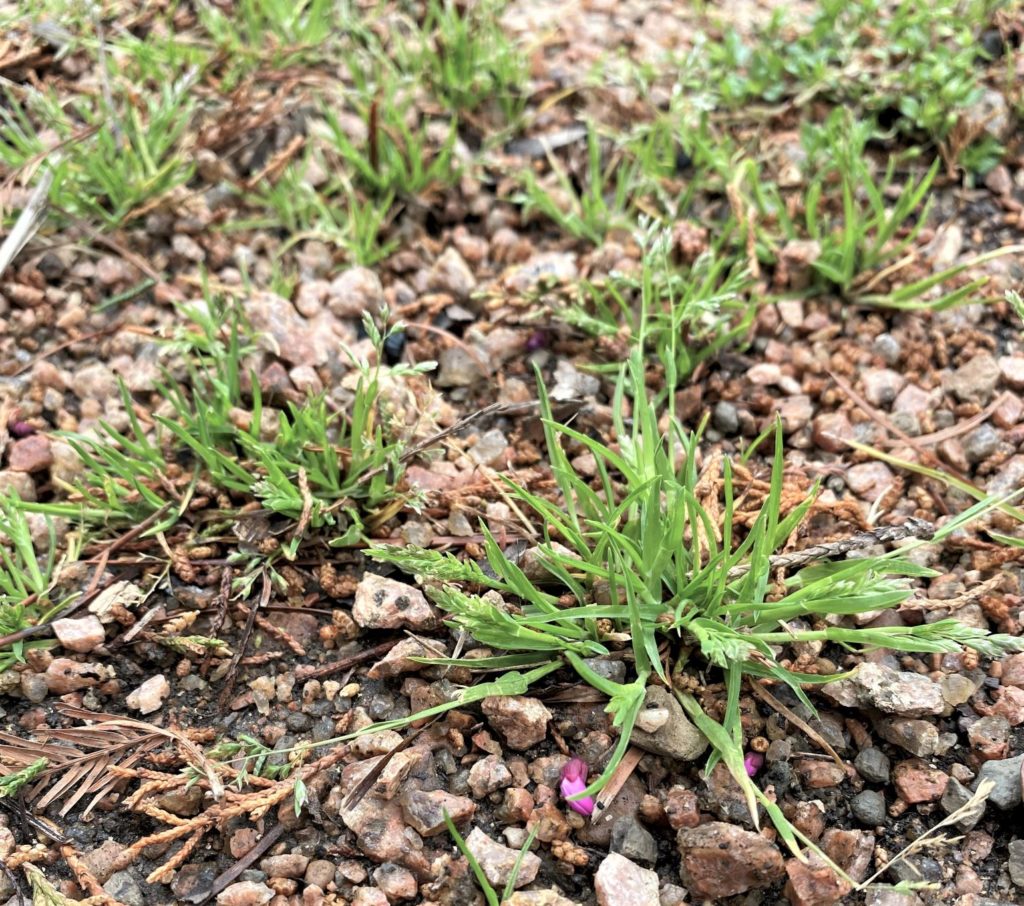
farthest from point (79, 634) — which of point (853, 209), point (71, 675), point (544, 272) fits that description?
point (853, 209)

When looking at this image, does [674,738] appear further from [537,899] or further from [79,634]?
[79,634]

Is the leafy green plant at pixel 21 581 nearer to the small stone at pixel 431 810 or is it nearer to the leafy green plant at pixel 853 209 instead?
the small stone at pixel 431 810

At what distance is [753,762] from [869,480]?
855 millimetres

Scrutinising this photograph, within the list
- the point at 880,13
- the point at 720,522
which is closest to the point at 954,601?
the point at 720,522

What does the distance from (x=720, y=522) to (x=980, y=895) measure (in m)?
0.91

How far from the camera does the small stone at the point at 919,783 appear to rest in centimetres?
194

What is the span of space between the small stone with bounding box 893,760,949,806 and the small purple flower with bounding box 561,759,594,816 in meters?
0.64

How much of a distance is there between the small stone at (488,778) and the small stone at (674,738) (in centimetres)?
27

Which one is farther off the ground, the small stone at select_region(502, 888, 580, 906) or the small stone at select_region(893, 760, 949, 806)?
the small stone at select_region(502, 888, 580, 906)

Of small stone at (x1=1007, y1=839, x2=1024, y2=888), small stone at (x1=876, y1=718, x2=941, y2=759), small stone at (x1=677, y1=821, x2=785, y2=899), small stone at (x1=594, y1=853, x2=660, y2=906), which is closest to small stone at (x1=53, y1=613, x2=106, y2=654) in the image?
small stone at (x1=594, y1=853, x2=660, y2=906)

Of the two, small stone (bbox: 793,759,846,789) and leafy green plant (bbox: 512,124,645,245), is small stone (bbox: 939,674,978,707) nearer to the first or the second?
small stone (bbox: 793,759,846,789)

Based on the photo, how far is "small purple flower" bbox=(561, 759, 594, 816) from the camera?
191 centimetres

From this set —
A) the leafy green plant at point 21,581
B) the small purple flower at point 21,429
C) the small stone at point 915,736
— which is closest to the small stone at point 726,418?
the small stone at point 915,736

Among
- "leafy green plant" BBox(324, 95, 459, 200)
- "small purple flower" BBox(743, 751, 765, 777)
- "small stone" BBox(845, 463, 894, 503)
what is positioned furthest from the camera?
"leafy green plant" BBox(324, 95, 459, 200)
